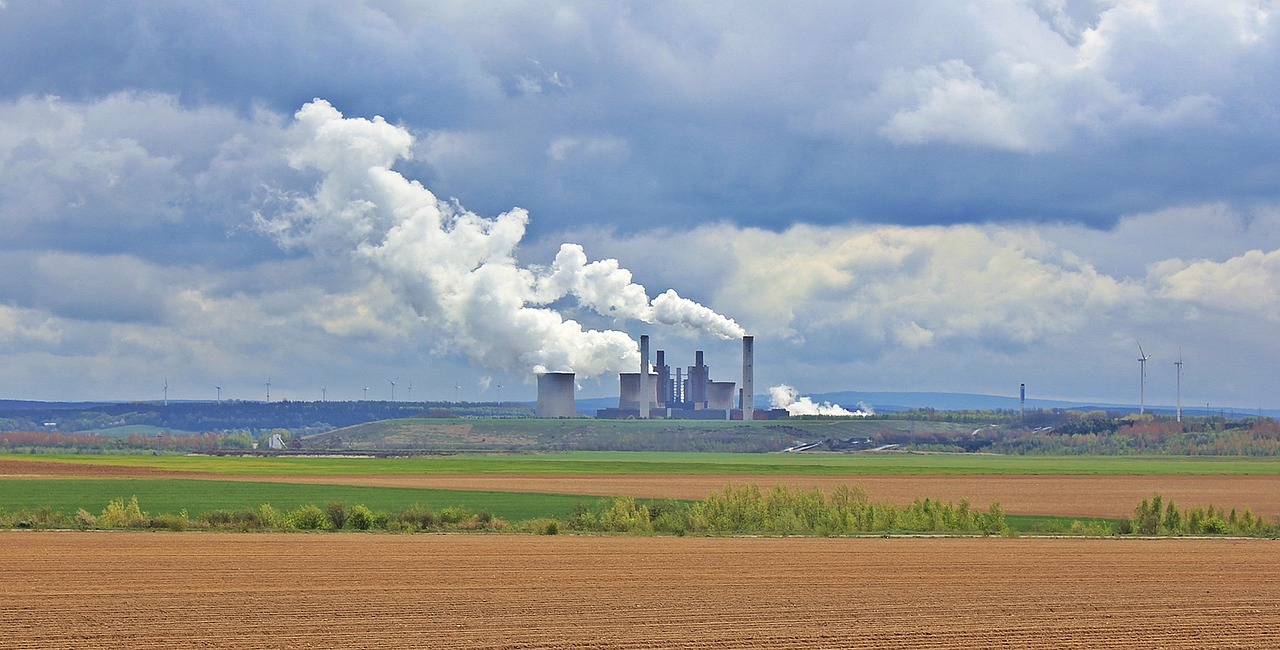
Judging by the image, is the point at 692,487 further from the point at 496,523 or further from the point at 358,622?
the point at 358,622

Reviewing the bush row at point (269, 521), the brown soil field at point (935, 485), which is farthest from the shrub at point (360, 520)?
the brown soil field at point (935, 485)

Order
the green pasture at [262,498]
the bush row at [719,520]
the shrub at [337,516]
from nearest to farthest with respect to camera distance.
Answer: the bush row at [719,520] < the shrub at [337,516] < the green pasture at [262,498]

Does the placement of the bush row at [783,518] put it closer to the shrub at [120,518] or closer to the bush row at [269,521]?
the bush row at [269,521]

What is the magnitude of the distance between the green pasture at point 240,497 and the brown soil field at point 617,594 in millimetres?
24459

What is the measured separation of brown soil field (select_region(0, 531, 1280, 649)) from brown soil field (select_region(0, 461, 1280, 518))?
38350mm

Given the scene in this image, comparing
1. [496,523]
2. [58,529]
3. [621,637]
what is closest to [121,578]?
[621,637]

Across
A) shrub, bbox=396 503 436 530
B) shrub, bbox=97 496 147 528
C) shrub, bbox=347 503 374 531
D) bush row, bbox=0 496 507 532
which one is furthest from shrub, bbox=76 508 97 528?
shrub, bbox=396 503 436 530

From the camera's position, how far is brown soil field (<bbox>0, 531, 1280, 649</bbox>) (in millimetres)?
30688

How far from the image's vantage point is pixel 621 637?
1202 inches

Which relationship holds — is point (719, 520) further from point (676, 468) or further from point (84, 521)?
point (676, 468)

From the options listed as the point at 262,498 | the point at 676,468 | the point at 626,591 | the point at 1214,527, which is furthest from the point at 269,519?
the point at 676,468

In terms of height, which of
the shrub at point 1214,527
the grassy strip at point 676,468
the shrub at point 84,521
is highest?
the shrub at point 1214,527

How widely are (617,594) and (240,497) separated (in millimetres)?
55960

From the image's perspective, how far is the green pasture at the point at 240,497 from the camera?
78875mm
